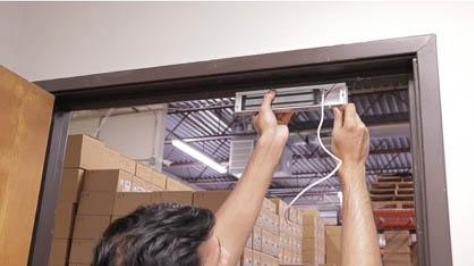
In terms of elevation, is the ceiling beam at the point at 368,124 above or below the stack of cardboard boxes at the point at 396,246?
above

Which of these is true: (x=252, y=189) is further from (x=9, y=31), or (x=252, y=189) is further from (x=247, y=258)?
(x=247, y=258)

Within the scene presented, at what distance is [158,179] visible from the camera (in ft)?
13.9

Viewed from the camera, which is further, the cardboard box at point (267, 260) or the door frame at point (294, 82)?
the cardboard box at point (267, 260)

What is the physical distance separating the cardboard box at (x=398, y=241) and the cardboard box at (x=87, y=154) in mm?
2397

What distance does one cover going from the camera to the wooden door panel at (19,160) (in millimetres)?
1481

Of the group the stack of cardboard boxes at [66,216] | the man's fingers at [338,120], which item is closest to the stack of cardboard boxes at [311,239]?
the stack of cardboard boxes at [66,216]

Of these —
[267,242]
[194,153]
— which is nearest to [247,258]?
[267,242]

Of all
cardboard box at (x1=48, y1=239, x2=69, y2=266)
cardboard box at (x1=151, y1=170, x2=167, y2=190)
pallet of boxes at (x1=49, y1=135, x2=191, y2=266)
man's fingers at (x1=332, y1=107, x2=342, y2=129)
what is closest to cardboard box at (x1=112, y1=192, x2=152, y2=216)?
pallet of boxes at (x1=49, y1=135, x2=191, y2=266)

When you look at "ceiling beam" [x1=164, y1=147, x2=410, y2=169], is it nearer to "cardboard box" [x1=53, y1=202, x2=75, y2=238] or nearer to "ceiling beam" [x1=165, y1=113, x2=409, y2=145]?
"ceiling beam" [x1=165, y1=113, x2=409, y2=145]

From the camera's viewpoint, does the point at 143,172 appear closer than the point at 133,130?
Yes

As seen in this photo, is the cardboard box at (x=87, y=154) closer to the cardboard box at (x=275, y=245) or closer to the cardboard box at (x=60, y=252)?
the cardboard box at (x=60, y=252)

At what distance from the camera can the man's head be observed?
0.75 m

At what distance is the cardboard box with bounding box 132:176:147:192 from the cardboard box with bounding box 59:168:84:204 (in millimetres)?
387

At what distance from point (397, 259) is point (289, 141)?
2.32 meters
